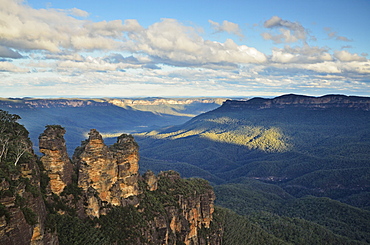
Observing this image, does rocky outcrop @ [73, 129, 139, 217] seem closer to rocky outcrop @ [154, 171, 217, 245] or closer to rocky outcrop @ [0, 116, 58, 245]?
rocky outcrop @ [0, 116, 58, 245]

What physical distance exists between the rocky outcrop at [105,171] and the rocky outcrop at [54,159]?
10.6ft

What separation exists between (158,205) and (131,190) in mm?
6839

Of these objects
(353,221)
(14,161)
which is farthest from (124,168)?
(353,221)

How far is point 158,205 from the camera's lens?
5234cm

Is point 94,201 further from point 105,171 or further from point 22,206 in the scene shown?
point 22,206

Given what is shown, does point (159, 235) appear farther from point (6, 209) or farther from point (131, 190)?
point (6, 209)

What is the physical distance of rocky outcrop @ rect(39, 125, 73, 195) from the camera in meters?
36.6

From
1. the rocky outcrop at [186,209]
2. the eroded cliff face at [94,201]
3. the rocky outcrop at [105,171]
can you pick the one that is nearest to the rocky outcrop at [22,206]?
the eroded cliff face at [94,201]

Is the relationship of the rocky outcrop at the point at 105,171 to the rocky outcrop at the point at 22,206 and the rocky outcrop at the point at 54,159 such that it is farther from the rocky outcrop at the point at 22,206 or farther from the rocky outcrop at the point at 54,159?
the rocky outcrop at the point at 22,206

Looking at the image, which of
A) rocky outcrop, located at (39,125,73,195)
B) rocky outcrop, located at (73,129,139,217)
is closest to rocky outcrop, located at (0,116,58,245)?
rocky outcrop, located at (39,125,73,195)

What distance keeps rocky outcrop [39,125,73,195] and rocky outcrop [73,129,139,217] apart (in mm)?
3216

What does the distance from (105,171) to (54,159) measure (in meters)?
8.76

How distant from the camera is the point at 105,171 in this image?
4362 cm

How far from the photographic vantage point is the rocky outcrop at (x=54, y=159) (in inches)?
1442
